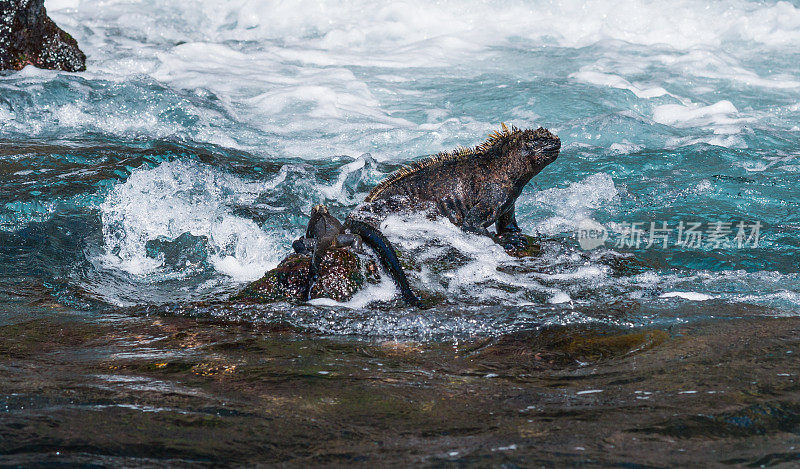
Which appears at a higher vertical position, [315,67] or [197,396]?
[315,67]

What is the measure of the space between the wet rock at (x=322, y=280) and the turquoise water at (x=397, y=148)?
130 mm

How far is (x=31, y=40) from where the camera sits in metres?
9.83

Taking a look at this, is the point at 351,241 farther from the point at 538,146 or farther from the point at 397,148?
the point at 397,148

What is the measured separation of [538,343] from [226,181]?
444cm

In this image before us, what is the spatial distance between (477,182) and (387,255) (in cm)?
142

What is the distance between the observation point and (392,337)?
136 inches

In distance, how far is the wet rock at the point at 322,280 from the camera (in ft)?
13.0

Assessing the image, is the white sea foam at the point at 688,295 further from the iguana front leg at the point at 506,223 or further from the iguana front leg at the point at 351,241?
the iguana front leg at the point at 351,241

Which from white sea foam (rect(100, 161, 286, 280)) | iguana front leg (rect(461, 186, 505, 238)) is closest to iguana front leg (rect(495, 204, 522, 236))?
iguana front leg (rect(461, 186, 505, 238))

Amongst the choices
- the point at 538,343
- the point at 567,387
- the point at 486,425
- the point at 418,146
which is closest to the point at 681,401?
the point at 567,387

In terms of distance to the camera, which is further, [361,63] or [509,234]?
[361,63]

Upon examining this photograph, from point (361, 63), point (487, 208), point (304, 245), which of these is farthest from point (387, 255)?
point (361, 63)

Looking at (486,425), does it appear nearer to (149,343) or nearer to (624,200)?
(149,343)

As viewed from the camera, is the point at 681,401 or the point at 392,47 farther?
the point at 392,47
